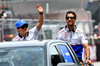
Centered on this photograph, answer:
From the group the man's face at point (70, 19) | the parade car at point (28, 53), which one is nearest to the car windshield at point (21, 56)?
the parade car at point (28, 53)

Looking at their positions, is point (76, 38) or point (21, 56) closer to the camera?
point (21, 56)

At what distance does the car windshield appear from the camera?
4828 millimetres

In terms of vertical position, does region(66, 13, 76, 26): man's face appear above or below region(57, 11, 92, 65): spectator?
above

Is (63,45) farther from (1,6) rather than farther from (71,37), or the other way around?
(1,6)

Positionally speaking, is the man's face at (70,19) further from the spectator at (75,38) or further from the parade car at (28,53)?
the parade car at (28,53)

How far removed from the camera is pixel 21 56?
4.93 meters

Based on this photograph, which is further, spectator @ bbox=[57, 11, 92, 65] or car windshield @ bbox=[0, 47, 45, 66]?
spectator @ bbox=[57, 11, 92, 65]

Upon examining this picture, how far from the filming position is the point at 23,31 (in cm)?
704

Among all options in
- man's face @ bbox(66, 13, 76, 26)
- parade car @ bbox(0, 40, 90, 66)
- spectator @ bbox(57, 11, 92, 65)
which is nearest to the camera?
parade car @ bbox(0, 40, 90, 66)

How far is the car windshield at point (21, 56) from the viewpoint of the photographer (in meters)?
4.83

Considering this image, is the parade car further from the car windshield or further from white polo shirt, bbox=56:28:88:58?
white polo shirt, bbox=56:28:88:58

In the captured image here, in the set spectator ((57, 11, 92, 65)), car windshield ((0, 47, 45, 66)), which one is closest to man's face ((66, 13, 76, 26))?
A: spectator ((57, 11, 92, 65))

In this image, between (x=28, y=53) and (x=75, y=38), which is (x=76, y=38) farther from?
(x=28, y=53)

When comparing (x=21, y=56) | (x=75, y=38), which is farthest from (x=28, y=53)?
(x=75, y=38)
